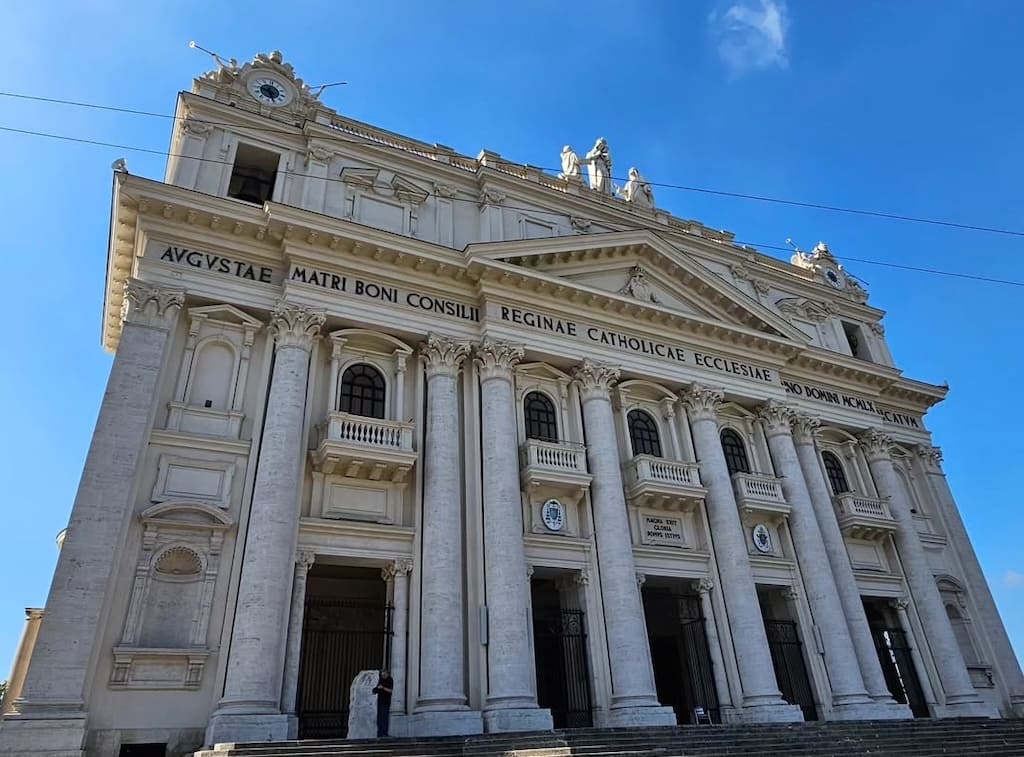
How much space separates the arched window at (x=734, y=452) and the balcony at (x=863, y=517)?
3642 mm

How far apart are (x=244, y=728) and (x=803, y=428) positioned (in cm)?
1864

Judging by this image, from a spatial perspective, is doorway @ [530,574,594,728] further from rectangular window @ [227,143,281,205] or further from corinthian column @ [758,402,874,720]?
rectangular window @ [227,143,281,205]

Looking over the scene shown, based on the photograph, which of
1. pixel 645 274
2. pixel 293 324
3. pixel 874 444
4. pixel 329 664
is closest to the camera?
pixel 293 324

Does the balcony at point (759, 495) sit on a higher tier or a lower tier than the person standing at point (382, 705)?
higher

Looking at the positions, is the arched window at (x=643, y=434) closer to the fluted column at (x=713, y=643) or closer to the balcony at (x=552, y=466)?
the balcony at (x=552, y=466)

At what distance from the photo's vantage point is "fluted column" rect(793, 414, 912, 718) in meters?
19.4

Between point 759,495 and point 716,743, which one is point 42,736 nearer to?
point 716,743

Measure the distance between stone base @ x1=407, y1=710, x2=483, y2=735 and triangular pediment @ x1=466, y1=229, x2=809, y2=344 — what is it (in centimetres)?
1118

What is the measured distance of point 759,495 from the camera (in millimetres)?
20766

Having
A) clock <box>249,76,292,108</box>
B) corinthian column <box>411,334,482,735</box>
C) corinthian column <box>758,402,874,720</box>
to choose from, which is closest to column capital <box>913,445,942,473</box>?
corinthian column <box>758,402,874,720</box>

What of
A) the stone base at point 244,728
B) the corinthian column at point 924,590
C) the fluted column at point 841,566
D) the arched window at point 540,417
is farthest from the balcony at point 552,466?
the corinthian column at point 924,590

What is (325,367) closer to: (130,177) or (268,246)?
(268,246)

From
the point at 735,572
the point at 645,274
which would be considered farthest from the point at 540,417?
the point at 735,572

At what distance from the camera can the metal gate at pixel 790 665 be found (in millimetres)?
19172
